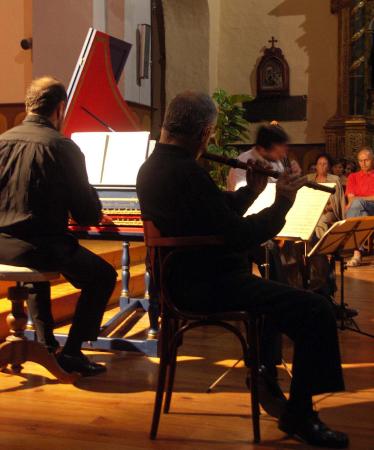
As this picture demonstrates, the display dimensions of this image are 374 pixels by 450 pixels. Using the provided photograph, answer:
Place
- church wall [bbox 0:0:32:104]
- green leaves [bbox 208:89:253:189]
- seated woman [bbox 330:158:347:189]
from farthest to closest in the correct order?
green leaves [bbox 208:89:253:189] → seated woman [bbox 330:158:347:189] → church wall [bbox 0:0:32:104]

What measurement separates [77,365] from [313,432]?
4.64 feet

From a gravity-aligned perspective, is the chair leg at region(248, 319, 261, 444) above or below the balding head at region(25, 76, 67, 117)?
below

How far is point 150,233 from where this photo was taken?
10.0 feet

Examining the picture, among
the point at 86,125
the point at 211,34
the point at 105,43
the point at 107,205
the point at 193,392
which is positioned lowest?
the point at 193,392

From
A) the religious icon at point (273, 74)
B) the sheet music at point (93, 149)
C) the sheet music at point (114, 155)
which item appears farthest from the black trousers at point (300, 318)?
the religious icon at point (273, 74)

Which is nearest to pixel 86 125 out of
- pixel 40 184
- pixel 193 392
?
pixel 40 184

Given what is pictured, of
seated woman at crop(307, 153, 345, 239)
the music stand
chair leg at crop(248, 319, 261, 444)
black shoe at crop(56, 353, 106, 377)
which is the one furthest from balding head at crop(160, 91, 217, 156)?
seated woman at crop(307, 153, 345, 239)

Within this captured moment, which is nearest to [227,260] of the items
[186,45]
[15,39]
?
[15,39]

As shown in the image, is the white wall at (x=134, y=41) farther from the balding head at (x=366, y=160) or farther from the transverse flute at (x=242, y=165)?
the transverse flute at (x=242, y=165)

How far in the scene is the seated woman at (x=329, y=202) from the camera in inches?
249

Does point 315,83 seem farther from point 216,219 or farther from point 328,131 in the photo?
point 216,219

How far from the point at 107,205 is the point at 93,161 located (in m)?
0.37

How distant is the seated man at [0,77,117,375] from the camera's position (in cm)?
364

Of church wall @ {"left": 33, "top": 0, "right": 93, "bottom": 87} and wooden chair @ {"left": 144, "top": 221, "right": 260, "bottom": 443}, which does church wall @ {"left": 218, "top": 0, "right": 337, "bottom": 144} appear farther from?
wooden chair @ {"left": 144, "top": 221, "right": 260, "bottom": 443}
